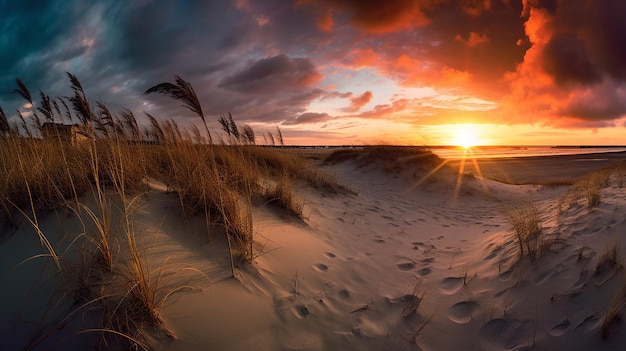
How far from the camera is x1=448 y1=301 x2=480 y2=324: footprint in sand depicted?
243cm

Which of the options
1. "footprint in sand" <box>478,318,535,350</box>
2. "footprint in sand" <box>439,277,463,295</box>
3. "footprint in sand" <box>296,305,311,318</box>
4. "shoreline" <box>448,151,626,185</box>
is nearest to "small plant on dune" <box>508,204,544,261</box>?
"footprint in sand" <box>439,277,463,295</box>

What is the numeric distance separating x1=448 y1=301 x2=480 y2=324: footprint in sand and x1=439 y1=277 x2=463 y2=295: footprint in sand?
0.25 m

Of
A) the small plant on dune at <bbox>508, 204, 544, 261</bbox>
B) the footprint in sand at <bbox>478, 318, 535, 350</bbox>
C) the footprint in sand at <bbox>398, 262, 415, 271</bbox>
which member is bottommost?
the footprint in sand at <bbox>398, 262, 415, 271</bbox>

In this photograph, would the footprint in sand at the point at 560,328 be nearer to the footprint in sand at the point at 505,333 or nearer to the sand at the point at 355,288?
the sand at the point at 355,288

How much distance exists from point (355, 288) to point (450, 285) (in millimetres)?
1034

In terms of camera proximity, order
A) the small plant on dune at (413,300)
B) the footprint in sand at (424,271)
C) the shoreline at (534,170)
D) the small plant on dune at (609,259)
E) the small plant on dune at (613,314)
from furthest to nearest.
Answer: the shoreline at (534,170)
the footprint in sand at (424,271)
the small plant on dune at (413,300)
the small plant on dune at (609,259)
the small plant on dune at (613,314)

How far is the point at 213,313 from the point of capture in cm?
217

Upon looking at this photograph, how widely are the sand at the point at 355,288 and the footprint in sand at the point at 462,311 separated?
2 centimetres

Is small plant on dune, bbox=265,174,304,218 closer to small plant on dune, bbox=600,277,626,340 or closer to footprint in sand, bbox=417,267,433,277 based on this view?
footprint in sand, bbox=417,267,433,277

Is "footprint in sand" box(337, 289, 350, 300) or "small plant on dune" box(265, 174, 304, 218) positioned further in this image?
"small plant on dune" box(265, 174, 304, 218)

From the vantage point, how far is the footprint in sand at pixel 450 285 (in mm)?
2911

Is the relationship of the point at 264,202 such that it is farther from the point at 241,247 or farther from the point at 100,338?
the point at 100,338

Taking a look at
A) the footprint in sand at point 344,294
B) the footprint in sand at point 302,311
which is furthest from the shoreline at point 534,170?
the footprint in sand at point 302,311

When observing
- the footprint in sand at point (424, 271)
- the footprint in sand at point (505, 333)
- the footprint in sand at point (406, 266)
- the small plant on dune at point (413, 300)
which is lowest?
the footprint in sand at point (406, 266)
